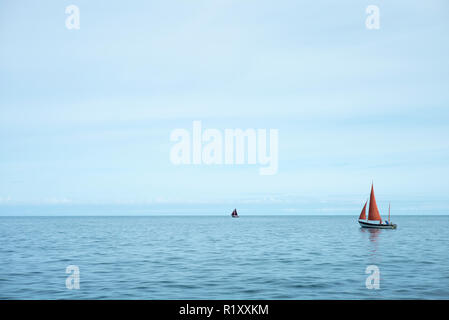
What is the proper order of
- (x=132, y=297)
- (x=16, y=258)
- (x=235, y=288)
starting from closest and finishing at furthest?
(x=132, y=297)
(x=235, y=288)
(x=16, y=258)

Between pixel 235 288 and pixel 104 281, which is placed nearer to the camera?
pixel 235 288

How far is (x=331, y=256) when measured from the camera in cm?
4822

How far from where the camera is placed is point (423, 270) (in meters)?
36.7
